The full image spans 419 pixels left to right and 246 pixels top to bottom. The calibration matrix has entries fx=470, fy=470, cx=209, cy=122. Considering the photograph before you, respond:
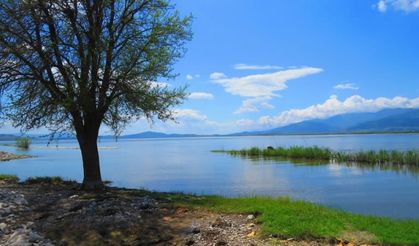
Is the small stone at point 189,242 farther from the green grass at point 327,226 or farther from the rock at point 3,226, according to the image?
the rock at point 3,226

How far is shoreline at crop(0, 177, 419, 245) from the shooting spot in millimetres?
12742

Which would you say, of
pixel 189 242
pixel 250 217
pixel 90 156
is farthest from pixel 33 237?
pixel 90 156

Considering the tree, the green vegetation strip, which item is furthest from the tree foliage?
the green vegetation strip

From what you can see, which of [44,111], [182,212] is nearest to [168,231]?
[182,212]

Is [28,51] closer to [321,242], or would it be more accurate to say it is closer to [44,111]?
[44,111]

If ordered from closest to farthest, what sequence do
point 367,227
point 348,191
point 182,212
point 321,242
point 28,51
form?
point 321,242, point 367,227, point 182,212, point 28,51, point 348,191

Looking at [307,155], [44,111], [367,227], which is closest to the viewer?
[367,227]

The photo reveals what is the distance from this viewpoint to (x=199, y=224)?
573 inches

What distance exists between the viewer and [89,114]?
2145 centimetres

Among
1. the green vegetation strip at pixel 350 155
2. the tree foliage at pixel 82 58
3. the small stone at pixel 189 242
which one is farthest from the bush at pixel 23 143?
the small stone at pixel 189 242

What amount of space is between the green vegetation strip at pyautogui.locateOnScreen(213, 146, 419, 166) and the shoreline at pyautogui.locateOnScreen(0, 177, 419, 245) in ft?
122

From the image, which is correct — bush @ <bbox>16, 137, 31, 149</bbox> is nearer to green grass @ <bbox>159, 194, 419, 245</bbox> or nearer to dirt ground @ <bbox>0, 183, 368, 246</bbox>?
dirt ground @ <bbox>0, 183, 368, 246</bbox>

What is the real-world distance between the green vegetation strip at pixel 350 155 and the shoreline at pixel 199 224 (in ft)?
122

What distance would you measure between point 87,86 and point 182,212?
25.1ft
